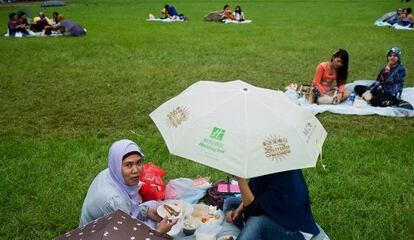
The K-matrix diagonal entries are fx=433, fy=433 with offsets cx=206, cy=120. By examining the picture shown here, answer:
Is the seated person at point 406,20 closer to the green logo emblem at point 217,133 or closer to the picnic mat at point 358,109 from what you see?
the picnic mat at point 358,109

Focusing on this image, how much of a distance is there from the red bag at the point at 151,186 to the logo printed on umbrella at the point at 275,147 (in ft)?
6.52

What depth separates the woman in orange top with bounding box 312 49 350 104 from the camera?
8.96 metres

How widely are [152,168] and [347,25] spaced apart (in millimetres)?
17976

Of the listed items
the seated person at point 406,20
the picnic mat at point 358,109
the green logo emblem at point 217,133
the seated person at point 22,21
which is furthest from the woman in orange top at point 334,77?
the seated person at point 22,21

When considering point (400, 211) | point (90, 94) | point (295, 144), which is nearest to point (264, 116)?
point (295, 144)

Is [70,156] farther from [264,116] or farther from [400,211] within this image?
[400,211]

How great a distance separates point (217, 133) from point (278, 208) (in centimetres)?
91

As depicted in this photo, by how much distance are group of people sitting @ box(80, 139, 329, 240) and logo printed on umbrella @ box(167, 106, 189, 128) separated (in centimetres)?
47

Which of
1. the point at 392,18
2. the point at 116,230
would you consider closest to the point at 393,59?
the point at 116,230

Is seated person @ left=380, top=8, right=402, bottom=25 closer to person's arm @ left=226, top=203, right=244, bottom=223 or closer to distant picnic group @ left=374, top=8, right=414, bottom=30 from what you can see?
distant picnic group @ left=374, top=8, right=414, bottom=30

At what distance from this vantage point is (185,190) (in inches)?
212

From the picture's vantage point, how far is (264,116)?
142 inches

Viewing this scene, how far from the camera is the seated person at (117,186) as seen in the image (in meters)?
3.95

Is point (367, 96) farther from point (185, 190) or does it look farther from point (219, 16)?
point (219, 16)
